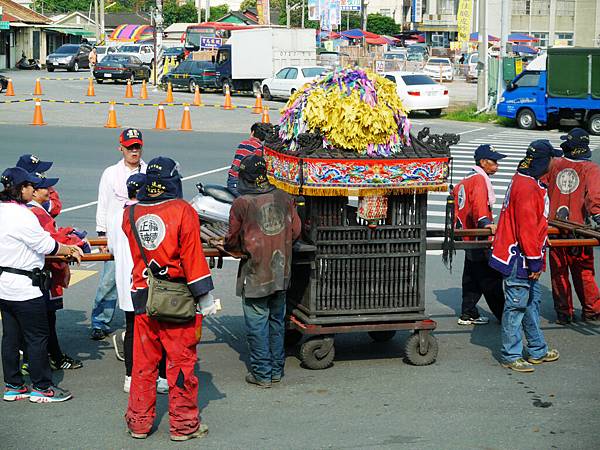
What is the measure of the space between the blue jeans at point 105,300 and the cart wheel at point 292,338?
59.9 inches

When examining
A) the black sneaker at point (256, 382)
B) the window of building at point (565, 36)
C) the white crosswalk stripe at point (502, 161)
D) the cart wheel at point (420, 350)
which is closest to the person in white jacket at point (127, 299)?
the black sneaker at point (256, 382)

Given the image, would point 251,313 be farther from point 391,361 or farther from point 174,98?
point 174,98

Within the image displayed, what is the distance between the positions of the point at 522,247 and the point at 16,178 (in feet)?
12.3

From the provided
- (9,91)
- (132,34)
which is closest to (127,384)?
(9,91)

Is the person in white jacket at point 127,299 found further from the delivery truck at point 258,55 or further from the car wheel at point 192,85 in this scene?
the car wheel at point 192,85

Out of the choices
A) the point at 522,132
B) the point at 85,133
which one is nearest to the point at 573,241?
the point at 85,133

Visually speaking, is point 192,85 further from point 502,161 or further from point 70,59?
point 502,161

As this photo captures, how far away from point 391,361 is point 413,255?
914 mm

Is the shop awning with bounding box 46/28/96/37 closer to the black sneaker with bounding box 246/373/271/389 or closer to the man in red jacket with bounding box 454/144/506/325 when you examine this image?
the man in red jacket with bounding box 454/144/506/325

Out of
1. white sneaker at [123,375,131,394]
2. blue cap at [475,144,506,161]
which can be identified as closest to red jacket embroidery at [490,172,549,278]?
blue cap at [475,144,506,161]

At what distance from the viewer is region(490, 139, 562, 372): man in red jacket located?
7.41m

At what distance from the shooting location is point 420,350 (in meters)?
7.70

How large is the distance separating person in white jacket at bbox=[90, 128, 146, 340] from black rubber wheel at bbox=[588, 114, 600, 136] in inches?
908

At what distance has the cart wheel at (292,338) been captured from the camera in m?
8.20
